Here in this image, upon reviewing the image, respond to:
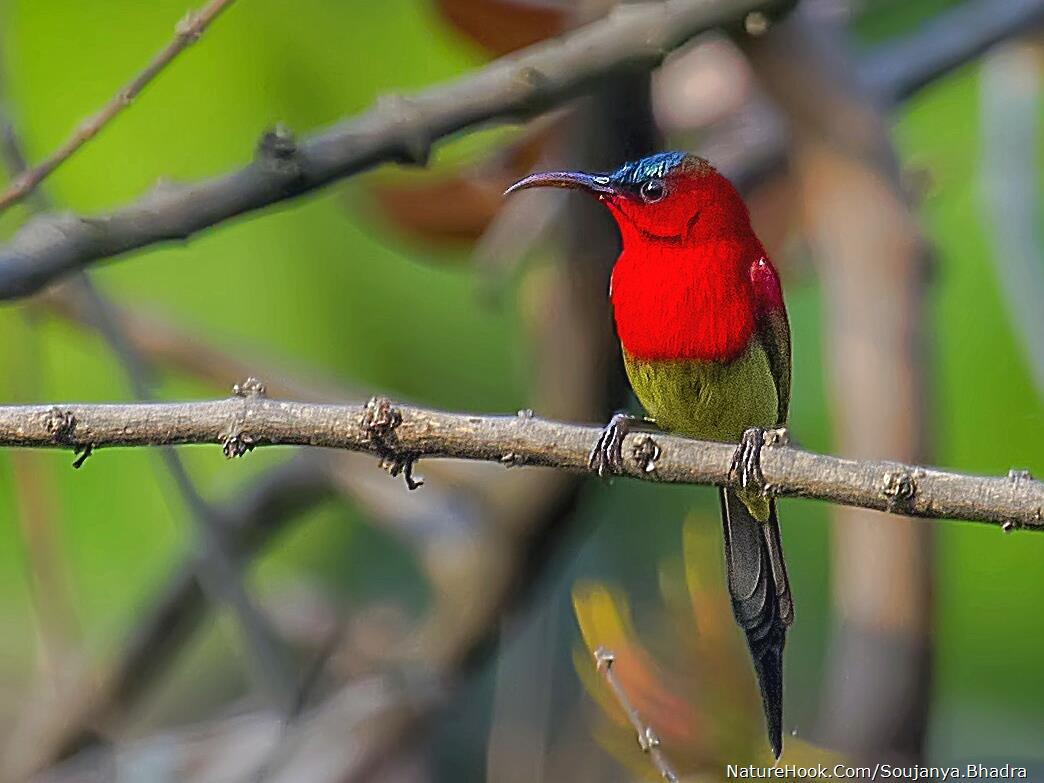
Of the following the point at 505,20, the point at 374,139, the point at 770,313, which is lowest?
the point at 770,313

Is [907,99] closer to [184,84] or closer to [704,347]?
[704,347]

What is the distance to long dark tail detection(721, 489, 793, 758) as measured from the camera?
65 centimetres

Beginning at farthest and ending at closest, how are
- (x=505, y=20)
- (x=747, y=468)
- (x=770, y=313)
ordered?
(x=505, y=20), (x=770, y=313), (x=747, y=468)

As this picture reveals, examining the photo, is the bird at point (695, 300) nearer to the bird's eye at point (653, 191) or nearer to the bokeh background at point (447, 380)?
the bird's eye at point (653, 191)

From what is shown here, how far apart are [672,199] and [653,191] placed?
14 mm

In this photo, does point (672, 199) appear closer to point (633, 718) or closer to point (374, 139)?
point (374, 139)

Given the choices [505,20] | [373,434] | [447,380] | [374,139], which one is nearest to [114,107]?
[374,139]

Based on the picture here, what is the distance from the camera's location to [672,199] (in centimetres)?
85

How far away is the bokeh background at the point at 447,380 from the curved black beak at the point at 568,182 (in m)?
0.18

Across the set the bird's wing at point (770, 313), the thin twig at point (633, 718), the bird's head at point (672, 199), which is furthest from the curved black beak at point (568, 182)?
the thin twig at point (633, 718)

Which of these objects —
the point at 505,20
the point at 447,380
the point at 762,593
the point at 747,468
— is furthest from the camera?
the point at 447,380

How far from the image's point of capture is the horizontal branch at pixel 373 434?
62 cm

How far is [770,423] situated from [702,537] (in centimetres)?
30

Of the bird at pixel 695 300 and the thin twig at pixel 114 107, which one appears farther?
the bird at pixel 695 300
